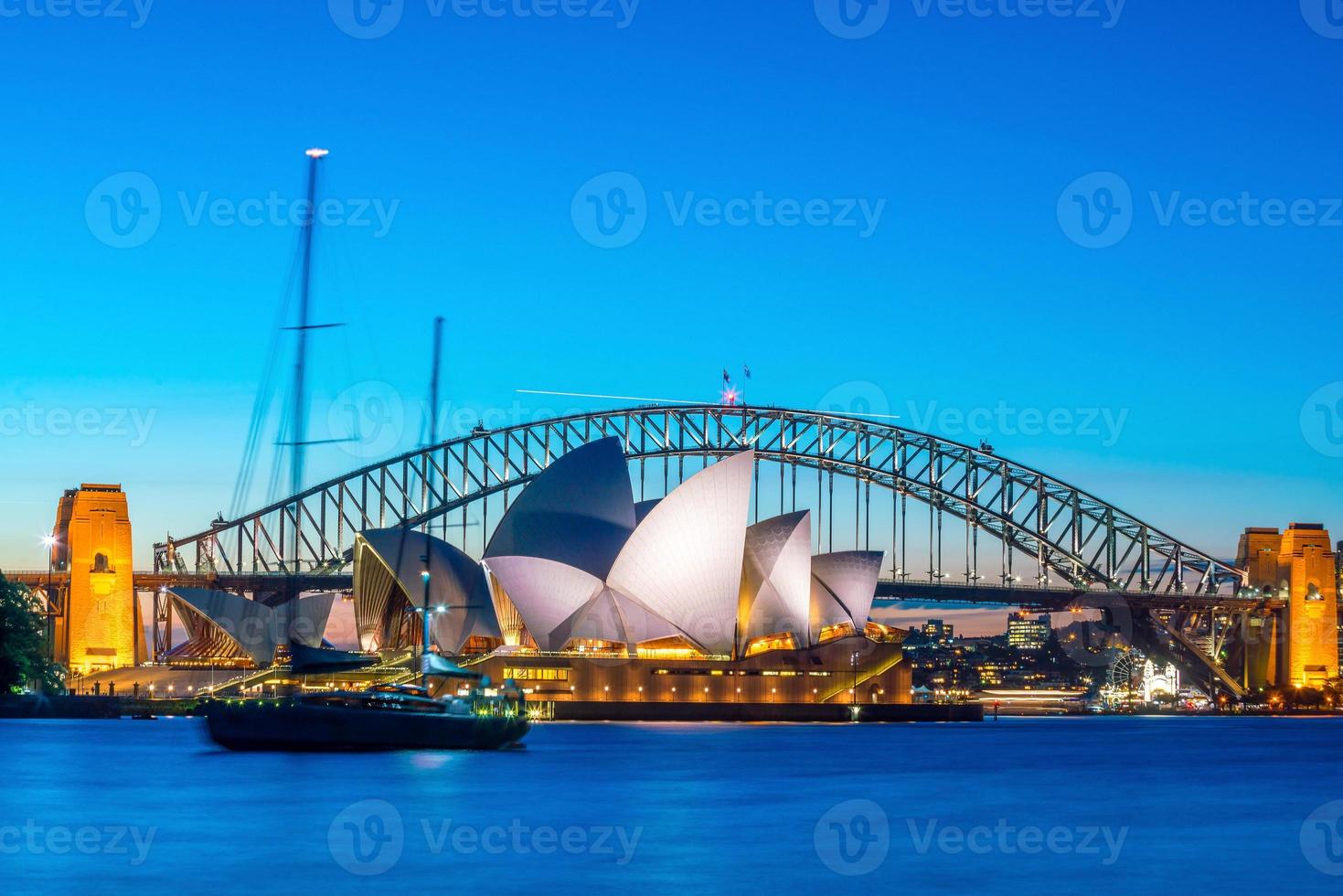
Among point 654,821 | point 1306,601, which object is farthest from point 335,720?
point 1306,601

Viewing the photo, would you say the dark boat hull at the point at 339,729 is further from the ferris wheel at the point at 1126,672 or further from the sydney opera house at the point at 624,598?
the ferris wheel at the point at 1126,672

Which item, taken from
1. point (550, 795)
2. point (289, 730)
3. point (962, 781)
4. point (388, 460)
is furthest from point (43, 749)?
point (388, 460)

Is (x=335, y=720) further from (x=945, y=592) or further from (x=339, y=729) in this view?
(x=945, y=592)

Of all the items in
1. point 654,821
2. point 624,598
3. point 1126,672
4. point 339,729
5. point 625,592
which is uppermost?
point 625,592

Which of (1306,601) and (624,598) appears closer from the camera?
(624,598)

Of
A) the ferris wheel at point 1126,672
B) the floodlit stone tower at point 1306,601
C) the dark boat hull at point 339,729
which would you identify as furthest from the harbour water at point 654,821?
the ferris wheel at point 1126,672

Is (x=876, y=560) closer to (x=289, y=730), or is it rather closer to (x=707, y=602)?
(x=707, y=602)
